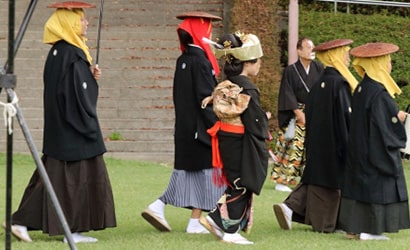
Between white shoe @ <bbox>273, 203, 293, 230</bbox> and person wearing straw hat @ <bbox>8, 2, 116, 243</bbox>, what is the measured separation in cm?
161

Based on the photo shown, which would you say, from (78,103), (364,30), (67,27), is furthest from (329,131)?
(364,30)

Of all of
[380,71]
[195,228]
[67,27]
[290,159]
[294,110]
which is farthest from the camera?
[290,159]

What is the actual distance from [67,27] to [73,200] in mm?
1395

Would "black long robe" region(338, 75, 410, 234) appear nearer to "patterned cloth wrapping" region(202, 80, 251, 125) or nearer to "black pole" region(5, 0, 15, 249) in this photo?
"patterned cloth wrapping" region(202, 80, 251, 125)

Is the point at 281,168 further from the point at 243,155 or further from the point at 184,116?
the point at 243,155

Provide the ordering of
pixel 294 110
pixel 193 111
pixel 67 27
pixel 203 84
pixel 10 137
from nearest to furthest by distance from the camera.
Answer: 1. pixel 10 137
2. pixel 67 27
3. pixel 203 84
4. pixel 193 111
5. pixel 294 110

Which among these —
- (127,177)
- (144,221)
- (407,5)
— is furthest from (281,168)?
(407,5)

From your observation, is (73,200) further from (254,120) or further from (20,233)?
(254,120)

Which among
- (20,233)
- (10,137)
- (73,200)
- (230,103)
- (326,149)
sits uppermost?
(10,137)

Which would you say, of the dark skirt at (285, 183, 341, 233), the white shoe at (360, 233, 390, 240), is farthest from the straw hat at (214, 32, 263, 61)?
the white shoe at (360, 233, 390, 240)

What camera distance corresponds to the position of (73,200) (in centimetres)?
964

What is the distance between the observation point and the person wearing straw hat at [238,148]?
949 cm

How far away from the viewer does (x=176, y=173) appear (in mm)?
10648

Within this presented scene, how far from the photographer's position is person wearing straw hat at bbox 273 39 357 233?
10.5 meters
